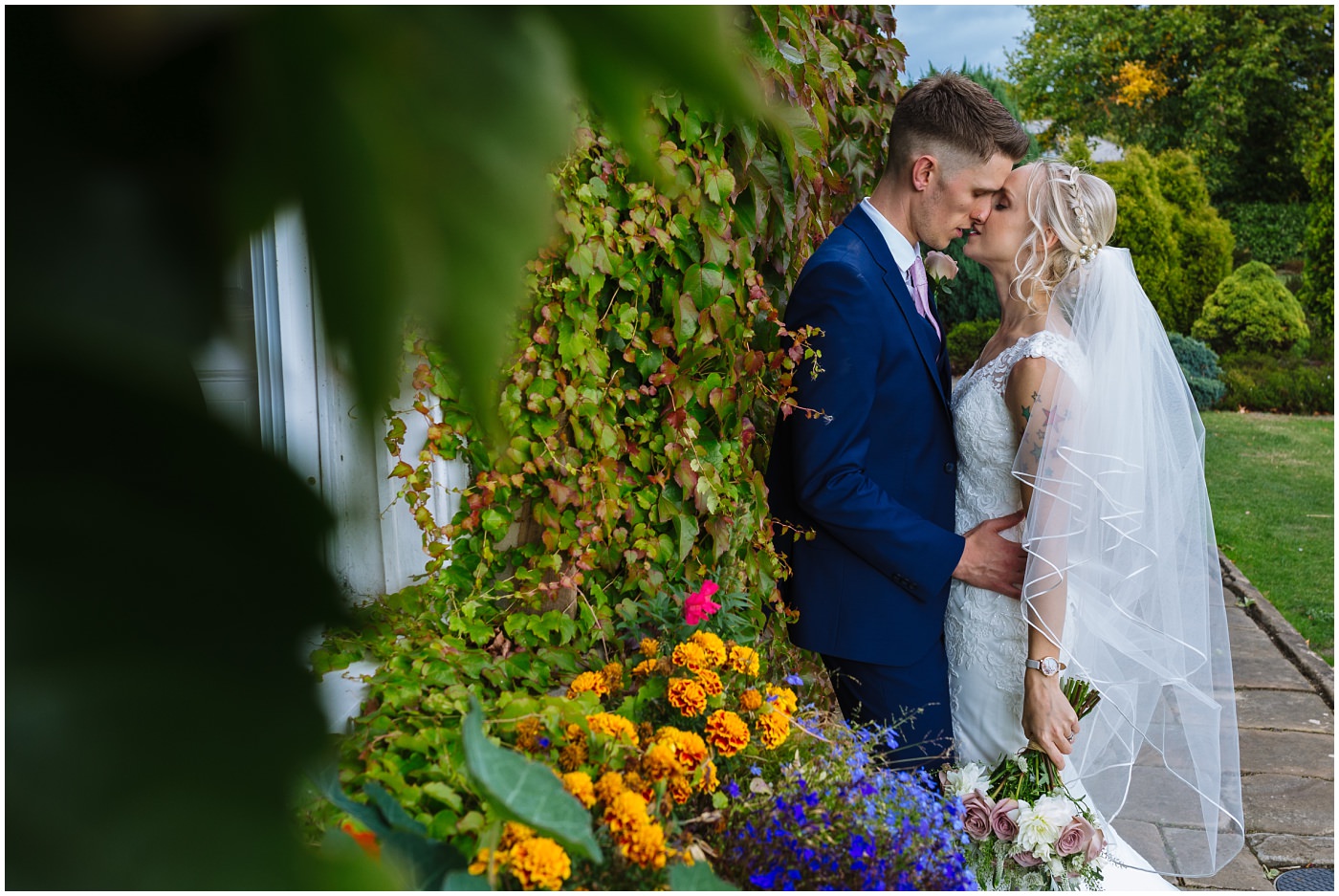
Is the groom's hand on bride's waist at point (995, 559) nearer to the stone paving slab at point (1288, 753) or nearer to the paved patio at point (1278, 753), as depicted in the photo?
the paved patio at point (1278, 753)

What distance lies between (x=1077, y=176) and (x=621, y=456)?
5.37ft

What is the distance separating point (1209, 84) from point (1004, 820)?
23536 millimetres

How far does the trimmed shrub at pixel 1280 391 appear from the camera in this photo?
39.2ft

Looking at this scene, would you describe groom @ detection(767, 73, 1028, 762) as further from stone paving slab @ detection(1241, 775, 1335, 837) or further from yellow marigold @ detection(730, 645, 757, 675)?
stone paving slab @ detection(1241, 775, 1335, 837)

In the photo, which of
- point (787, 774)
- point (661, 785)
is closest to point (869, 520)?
point (787, 774)

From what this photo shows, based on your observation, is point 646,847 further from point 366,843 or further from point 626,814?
point 366,843

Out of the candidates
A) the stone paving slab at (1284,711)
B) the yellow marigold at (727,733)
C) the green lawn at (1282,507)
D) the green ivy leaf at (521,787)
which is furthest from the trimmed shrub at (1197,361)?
the green ivy leaf at (521,787)

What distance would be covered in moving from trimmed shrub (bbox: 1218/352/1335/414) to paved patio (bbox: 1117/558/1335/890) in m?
7.14

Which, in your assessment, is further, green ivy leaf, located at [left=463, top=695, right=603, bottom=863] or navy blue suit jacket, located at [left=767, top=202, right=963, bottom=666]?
navy blue suit jacket, located at [left=767, top=202, right=963, bottom=666]

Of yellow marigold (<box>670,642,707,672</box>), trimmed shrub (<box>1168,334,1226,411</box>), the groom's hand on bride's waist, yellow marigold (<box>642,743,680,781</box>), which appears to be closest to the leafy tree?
trimmed shrub (<box>1168,334,1226,411</box>)

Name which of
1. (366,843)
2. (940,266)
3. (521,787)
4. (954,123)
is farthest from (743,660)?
(940,266)

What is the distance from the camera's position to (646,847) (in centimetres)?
142

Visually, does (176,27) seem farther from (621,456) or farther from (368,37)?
(621,456)

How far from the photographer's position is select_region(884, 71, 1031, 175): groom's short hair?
2.70 metres
